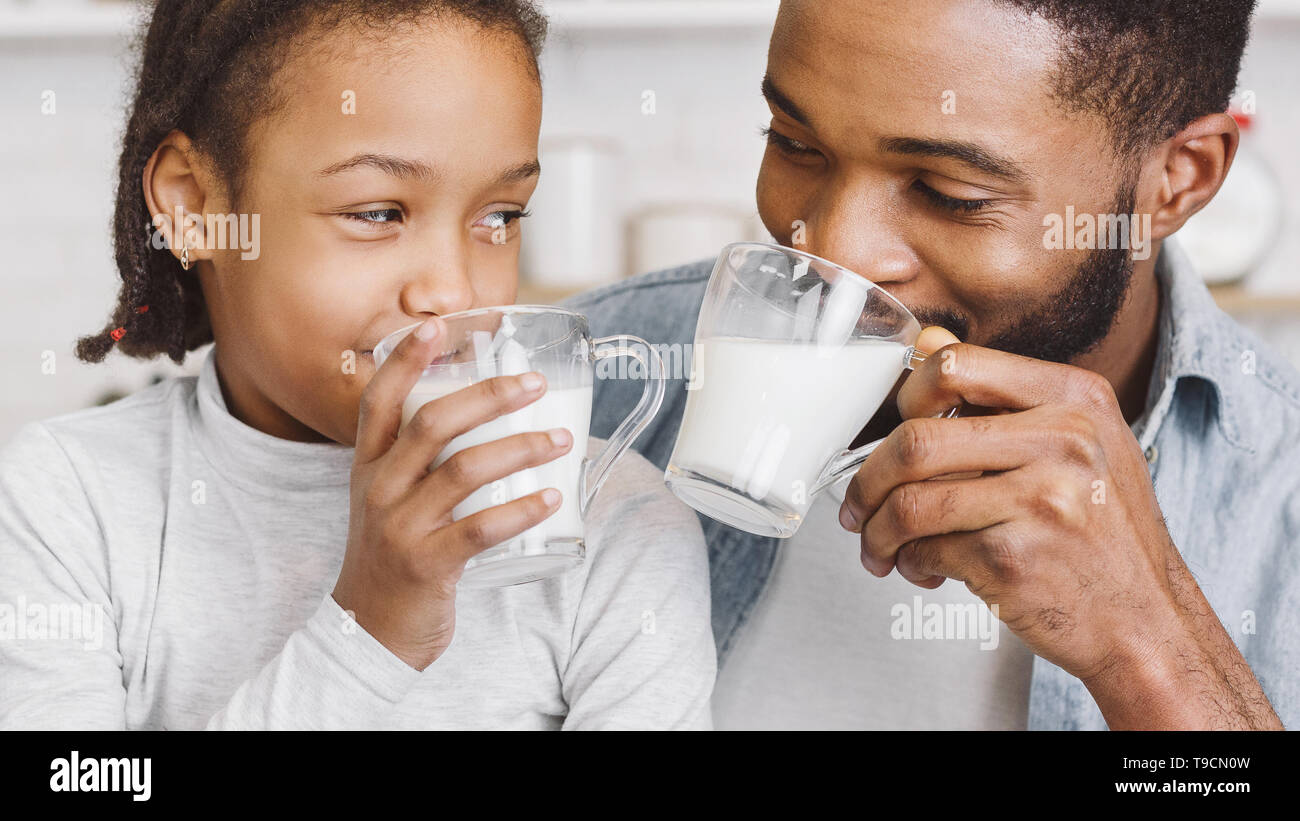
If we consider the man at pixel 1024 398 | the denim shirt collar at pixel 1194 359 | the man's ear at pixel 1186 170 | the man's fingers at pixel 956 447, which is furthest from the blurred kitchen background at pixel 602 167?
the man's fingers at pixel 956 447

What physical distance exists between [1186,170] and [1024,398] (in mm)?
527

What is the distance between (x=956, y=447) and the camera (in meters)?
0.84

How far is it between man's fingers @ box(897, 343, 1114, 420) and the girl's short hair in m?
0.48

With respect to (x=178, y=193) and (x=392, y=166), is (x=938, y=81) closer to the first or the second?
(x=392, y=166)

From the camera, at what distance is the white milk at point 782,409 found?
34.8 inches

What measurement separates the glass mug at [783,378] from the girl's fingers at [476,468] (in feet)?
0.51

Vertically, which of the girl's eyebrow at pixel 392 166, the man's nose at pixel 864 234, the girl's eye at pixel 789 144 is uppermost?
the girl's eye at pixel 789 144

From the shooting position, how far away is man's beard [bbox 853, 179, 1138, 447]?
1138 millimetres

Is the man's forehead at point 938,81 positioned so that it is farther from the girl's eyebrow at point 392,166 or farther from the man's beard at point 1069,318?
the girl's eyebrow at point 392,166
